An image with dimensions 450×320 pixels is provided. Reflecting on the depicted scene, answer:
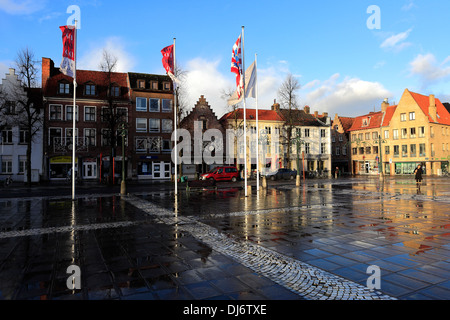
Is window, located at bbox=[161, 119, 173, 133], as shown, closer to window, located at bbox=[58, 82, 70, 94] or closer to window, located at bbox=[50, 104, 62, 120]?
window, located at bbox=[58, 82, 70, 94]

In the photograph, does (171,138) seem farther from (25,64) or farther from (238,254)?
(238,254)

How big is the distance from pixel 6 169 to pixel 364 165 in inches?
2609

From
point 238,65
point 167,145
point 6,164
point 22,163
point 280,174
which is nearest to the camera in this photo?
point 238,65

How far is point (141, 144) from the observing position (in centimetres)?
4362

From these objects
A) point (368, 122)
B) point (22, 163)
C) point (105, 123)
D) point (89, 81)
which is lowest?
point (22, 163)

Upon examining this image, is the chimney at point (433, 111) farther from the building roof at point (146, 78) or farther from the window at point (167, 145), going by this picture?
the window at point (167, 145)

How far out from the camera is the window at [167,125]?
4503 centimetres

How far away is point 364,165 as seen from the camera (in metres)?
65.2

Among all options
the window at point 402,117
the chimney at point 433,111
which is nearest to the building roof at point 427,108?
the chimney at point 433,111

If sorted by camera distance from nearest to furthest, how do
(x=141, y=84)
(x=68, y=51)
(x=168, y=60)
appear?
(x=68, y=51), (x=168, y=60), (x=141, y=84)

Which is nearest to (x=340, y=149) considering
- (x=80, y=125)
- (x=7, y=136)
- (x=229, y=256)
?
(x=80, y=125)

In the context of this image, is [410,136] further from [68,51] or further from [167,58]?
[68,51]

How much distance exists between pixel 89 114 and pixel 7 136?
10.6 m
